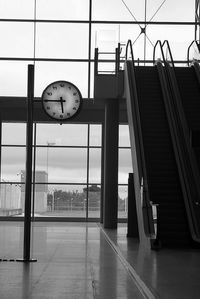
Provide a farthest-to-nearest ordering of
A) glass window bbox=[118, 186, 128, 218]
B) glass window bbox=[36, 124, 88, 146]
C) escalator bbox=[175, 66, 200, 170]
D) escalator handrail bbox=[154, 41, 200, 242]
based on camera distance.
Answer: glass window bbox=[118, 186, 128, 218] < glass window bbox=[36, 124, 88, 146] < escalator bbox=[175, 66, 200, 170] < escalator handrail bbox=[154, 41, 200, 242]

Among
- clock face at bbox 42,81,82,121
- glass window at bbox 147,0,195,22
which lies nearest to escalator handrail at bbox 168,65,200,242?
clock face at bbox 42,81,82,121

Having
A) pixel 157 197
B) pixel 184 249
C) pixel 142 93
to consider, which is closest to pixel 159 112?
pixel 142 93

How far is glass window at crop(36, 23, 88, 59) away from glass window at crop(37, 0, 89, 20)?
1.30 feet

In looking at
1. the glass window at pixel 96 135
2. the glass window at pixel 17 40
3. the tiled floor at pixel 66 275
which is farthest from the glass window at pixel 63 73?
the tiled floor at pixel 66 275

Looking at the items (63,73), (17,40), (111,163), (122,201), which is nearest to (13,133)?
(63,73)

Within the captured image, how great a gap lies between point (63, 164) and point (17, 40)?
20.0 ft

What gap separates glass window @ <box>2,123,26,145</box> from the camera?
89.3ft

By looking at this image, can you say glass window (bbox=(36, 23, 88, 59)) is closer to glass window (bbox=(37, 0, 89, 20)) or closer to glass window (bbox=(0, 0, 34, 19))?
glass window (bbox=(37, 0, 89, 20))

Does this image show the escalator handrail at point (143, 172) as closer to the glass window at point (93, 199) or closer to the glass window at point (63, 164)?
the glass window at point (63, 164)

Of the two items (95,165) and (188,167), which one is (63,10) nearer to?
(95,165)

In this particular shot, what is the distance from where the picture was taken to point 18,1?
88.2 feet

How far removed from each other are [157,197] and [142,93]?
15.8ft

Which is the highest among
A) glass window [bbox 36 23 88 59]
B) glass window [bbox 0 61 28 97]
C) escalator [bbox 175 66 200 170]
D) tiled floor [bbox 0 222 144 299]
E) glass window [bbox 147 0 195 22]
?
glass window [bbox 147 0 195 22]

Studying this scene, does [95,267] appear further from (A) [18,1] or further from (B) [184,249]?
(A) [18,1]
